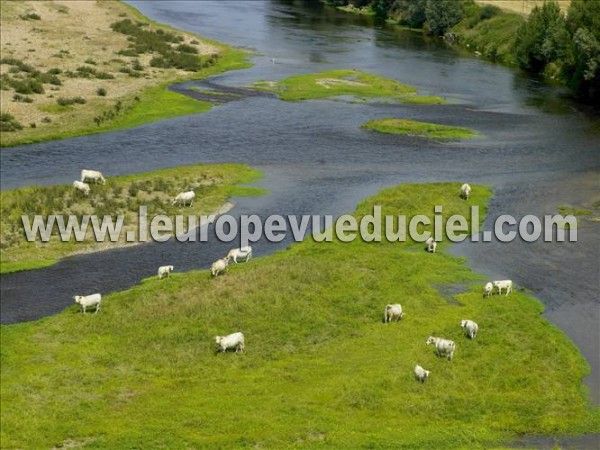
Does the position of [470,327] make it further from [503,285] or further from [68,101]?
[68,101]

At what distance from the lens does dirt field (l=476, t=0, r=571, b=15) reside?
14659cm

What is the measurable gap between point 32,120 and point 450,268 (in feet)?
150

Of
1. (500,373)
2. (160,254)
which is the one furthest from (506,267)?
(160,254)

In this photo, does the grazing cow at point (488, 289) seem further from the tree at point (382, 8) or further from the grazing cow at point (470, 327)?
the tree at point (382, 8)

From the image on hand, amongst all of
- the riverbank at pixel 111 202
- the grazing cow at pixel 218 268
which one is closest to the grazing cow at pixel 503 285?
the grazing cow at pixel 218 268

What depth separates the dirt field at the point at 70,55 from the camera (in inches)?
3167

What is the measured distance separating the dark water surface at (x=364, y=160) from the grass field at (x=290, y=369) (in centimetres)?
301

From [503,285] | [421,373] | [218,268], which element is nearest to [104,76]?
[218,268]

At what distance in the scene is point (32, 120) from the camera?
7638 centimetres

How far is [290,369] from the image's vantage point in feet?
117

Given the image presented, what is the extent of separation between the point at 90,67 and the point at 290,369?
237 ft

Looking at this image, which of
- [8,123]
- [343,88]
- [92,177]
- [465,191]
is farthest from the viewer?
[343,88]

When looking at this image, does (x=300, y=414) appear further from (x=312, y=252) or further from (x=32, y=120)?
(x=32, y=120)

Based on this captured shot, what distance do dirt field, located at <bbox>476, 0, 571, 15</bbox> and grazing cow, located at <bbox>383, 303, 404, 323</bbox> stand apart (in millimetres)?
114922
